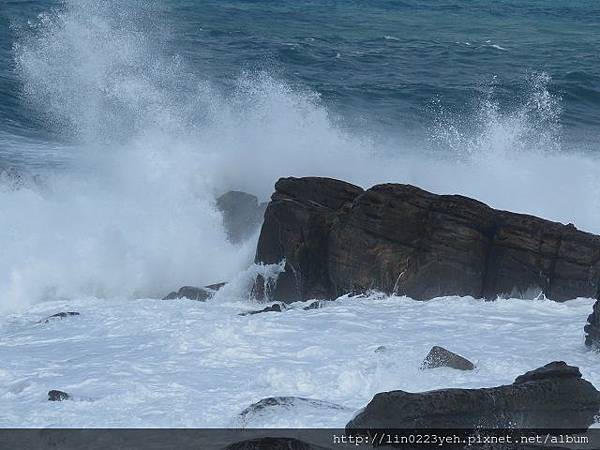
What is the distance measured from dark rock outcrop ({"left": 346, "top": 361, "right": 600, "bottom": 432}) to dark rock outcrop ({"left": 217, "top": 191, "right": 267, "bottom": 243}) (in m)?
10.3

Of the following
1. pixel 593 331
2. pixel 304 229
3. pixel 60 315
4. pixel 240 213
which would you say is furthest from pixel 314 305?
pixel 240 213

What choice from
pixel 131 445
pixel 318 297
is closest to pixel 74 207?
pixel 318 297

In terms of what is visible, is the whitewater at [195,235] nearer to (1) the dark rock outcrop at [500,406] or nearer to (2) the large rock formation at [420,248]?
(2) the large rock formation at [420,248]

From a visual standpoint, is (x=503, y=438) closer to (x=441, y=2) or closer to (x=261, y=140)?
(x=261, y=140)

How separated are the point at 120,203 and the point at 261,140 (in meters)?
3.57

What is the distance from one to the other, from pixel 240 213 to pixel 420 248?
5.63 m

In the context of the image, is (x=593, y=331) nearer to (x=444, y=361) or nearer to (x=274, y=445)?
(x=444, y=361)

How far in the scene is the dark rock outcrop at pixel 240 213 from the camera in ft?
64.3

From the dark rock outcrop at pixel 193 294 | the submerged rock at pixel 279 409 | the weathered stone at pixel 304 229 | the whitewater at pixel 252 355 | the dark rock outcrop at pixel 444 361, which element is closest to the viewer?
the submerged rock at pixel 279 409

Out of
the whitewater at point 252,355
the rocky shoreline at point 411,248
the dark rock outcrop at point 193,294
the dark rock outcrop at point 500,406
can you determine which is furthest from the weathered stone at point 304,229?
the dark rock outcrop at point 500,406

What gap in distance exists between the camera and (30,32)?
3481 centimetres

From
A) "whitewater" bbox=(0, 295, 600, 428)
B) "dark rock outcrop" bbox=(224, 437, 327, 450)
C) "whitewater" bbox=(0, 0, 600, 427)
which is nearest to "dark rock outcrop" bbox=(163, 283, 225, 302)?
"whitewater" bbox=(0, 0, 600, 427)

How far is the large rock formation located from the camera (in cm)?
1477

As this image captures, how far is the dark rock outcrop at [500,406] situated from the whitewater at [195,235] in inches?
36.0
